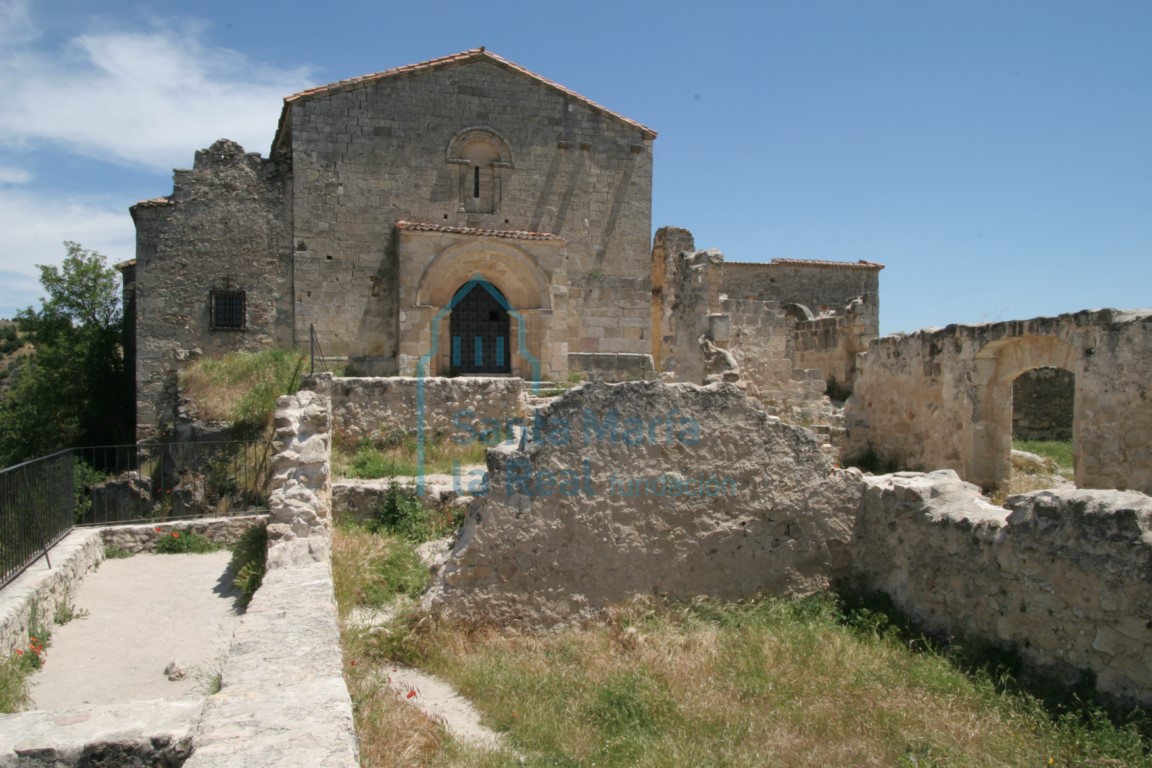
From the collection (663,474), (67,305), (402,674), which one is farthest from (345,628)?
(67,305)

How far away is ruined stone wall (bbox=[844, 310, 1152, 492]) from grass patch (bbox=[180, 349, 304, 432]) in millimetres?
9947

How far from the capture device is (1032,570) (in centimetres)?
505

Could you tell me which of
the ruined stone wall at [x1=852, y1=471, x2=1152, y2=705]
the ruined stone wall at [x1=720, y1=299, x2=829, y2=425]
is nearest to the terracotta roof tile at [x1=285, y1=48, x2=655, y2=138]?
the ruined stone wall at [x1=720, y1=299, x2=829, y2=425]

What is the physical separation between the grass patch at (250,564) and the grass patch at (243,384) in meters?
4.45

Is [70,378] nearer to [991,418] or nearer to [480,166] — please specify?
[480,166]

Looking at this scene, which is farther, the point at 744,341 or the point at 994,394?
the point at 744,341

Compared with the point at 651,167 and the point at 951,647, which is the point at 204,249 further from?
the point at 951,647

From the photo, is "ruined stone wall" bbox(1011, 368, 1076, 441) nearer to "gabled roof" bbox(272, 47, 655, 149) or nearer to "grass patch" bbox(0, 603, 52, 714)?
"gabled roof" bbox(272, 47, 655, 149)

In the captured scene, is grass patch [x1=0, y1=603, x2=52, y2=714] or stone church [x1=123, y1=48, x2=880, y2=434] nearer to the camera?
grass patch [x1=0, y1=603, x2=52, y2=714]

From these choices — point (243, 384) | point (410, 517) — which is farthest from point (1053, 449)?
point (243, 384)

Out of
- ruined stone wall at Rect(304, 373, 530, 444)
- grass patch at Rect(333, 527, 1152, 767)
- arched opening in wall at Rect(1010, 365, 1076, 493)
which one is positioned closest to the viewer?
grass patch at Rect(333, 527, 1152, 767)

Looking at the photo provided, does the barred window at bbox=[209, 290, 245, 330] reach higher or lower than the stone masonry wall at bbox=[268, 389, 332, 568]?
higher

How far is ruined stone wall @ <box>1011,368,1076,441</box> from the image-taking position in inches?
727

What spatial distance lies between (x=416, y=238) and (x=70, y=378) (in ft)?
36.2
